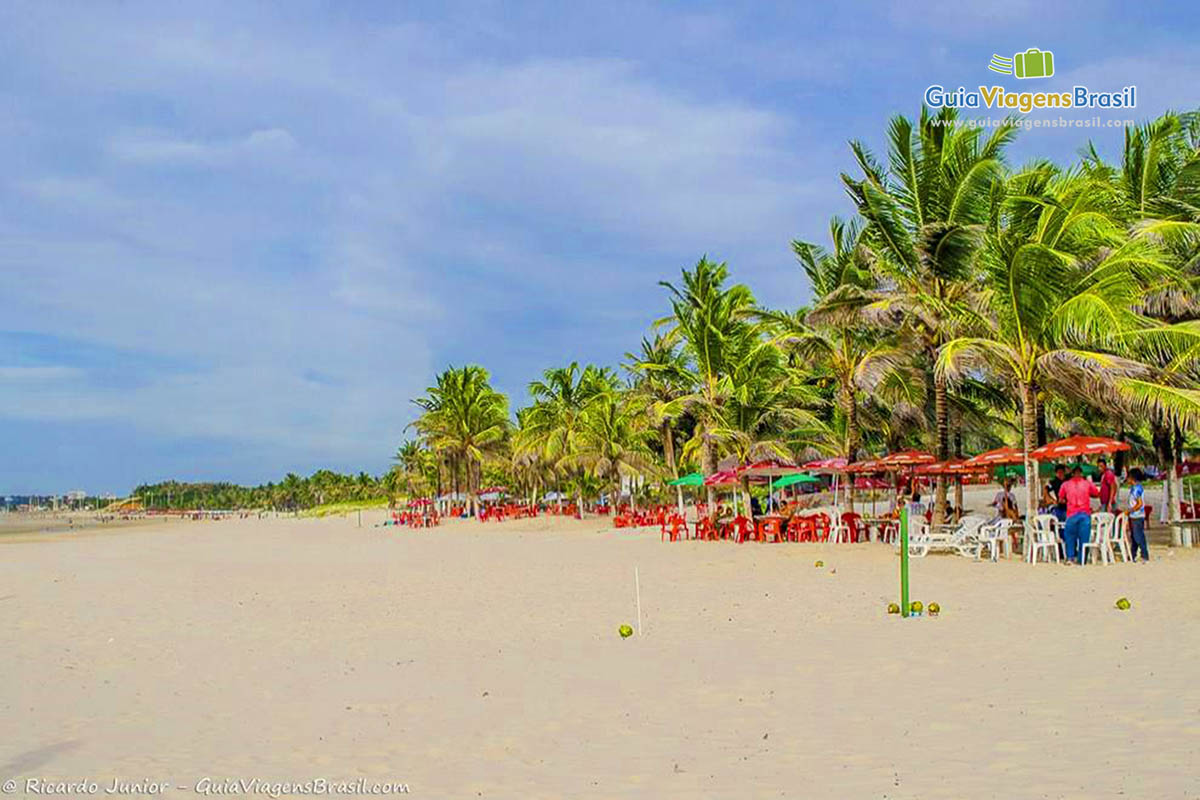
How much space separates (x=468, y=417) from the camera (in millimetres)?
53062

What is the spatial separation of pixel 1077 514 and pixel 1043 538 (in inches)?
38.9

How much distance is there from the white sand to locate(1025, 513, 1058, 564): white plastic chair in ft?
6.62

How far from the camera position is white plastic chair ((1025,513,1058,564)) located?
16.2 meters

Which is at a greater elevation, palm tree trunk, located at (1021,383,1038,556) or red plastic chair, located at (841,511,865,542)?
palm tree trunk, located at (1021,383,1038,556)

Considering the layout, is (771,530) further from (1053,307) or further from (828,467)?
Answer: (1053,307)

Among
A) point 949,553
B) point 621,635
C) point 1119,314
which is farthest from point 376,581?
point 1119,314

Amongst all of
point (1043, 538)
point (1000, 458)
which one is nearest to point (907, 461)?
point (1000, 458)

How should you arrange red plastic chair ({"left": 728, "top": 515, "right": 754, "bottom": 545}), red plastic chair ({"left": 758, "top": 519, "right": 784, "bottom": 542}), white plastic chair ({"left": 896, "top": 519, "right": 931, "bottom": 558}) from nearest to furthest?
1. white plastic chair ({"left": 896, "top": 519, "right": 931, "bottom": 558})
2. red plastic chair ({"left": 728, "top": 515, "right": 754, "bottom": 545})
3. red plastic chair ({"left": 758, "top": 519, "right": 784, "bottom": 542})

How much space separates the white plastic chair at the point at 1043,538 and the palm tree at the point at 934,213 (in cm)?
370

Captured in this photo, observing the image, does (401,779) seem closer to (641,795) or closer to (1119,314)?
(641,795)

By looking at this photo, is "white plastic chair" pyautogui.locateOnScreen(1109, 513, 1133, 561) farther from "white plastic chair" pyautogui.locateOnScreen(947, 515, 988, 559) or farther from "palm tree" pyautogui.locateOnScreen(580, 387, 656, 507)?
"palm tree" pyautogui.locateOnScreen(580, 387, 656, 507)

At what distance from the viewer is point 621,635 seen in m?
9.70

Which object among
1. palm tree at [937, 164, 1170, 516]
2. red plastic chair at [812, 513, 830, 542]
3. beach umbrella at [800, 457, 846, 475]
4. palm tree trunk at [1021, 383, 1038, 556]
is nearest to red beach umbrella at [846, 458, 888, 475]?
beach umbrella at [800, 457, 846, 475]

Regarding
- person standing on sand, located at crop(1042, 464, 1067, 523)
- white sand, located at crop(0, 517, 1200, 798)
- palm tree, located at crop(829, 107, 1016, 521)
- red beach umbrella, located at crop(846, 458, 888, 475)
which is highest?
palm tree, located at crop(829, 107, 1016, 521)
